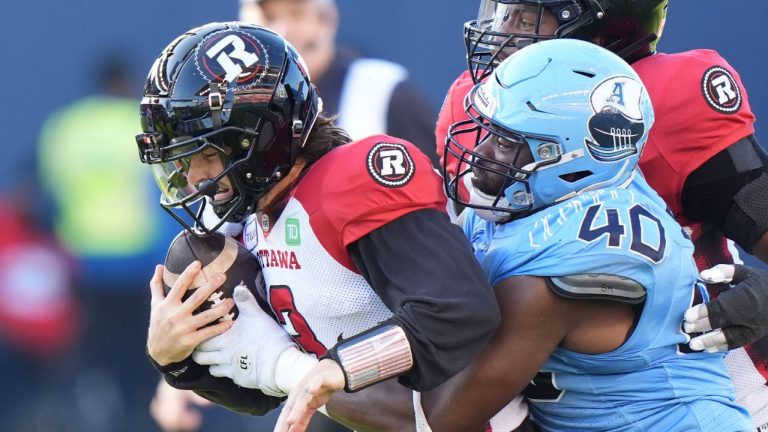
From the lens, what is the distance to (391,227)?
8.49ft

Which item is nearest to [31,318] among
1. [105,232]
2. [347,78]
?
[105,232]

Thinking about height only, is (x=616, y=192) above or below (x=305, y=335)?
above

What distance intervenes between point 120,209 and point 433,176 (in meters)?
2.70

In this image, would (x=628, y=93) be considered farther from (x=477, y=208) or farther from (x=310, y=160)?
(x=310, y=160)

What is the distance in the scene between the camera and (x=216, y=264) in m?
2.86

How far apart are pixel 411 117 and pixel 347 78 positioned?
323mm

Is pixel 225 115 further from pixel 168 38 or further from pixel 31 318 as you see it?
pixel 31 318

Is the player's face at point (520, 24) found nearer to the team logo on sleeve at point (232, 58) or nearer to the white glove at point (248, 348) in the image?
the team logo on sleeve at point (232, 58)

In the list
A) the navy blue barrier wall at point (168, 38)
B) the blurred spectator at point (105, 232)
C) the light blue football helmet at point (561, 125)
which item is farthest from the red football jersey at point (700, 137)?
the blurred spectator at point (105, 232)

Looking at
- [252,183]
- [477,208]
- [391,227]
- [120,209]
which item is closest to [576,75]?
[477,208]

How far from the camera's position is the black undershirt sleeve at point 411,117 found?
4773 mm

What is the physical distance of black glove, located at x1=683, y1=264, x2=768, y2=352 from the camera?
2.64m

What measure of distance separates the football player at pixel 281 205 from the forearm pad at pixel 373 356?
7 centimetres

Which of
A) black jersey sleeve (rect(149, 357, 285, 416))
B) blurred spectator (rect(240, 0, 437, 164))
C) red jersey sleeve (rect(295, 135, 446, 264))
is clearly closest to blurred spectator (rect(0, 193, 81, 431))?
blurred spectator (rect(240, 0, 437, 164))
